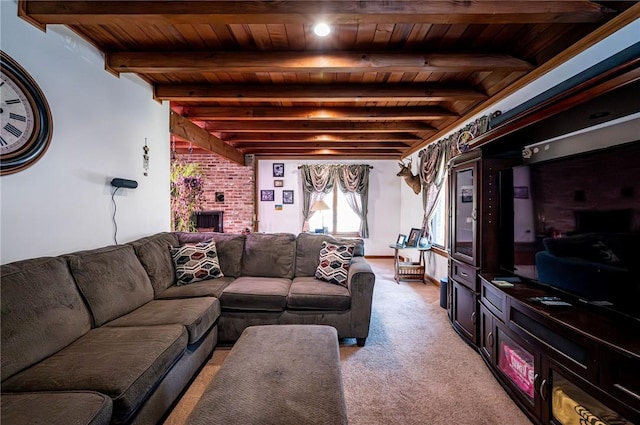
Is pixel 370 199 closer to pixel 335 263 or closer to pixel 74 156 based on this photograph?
pixel 335 263

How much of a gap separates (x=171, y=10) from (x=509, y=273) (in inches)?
119

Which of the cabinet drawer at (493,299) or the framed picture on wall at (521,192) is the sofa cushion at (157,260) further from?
the framed picture on wall at (521,192)

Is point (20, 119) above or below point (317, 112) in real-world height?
below

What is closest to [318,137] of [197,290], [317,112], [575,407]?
[317,112]

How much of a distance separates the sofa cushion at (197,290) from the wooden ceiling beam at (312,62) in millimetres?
1909

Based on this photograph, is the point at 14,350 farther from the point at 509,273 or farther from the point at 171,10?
the point at 509,273

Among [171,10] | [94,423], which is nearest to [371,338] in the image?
[94,423]

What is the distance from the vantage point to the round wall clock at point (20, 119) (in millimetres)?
1663

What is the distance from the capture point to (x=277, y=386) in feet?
4.27

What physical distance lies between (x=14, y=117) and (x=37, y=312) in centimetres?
117

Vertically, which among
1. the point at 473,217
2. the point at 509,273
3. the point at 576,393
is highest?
the point at 473,217

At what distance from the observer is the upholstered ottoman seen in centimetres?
112

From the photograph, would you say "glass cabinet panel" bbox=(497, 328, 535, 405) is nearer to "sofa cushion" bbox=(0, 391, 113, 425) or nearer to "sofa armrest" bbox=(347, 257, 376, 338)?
"sofa armrest" bbox=(347, 257, 376, 338)

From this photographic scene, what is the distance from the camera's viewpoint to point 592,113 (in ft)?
5.22
